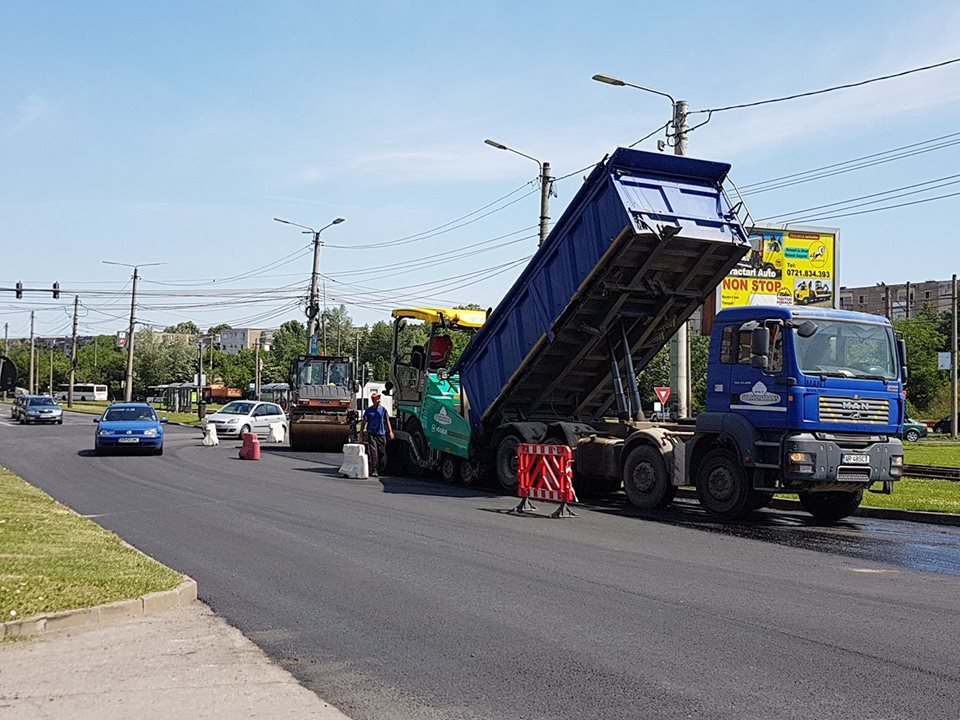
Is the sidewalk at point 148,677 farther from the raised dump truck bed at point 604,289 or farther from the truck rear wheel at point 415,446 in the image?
the truck rear wheel at point 415,446

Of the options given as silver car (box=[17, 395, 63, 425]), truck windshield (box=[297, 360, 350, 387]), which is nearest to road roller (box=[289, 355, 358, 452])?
truck windshield (box=[297, 360, 350, 387])

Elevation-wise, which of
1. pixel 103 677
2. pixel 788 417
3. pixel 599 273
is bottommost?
pixel 103 677

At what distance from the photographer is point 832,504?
15.3 metres

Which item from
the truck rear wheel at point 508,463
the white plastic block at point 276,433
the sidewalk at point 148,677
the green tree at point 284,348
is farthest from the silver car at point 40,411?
the green tree at point 284,348

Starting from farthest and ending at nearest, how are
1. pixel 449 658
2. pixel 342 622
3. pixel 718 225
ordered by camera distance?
1. pixel 718 225
2. pixel 342 622
3. pixel 449 658

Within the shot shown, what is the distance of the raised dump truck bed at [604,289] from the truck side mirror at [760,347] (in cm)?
199

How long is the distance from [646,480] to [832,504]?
2.79m

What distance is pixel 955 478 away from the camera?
72.0ft

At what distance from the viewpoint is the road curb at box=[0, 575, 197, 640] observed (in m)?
7.03

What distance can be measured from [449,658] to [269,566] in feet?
13.1

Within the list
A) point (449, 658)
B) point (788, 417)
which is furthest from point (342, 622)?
point (788, 417)

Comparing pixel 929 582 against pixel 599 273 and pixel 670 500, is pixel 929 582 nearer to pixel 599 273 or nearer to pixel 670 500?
pixel 670 500

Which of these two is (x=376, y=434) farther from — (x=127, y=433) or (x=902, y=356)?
(x=902, y=356)

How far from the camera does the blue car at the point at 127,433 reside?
26547mm
